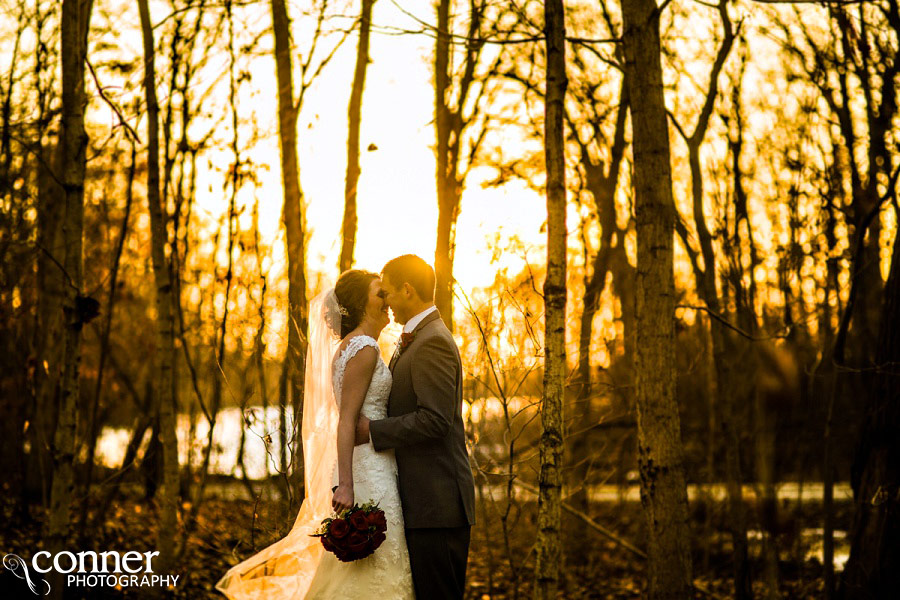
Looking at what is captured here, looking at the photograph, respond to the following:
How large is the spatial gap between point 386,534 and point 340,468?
35 cm

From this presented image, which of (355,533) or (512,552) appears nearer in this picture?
(355,533)

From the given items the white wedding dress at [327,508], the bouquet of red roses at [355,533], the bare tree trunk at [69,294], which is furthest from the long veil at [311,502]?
the bare tree trunk at [69,294]

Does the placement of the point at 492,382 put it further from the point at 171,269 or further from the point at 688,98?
the point at 688,98

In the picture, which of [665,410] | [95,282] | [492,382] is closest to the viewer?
[665,410]

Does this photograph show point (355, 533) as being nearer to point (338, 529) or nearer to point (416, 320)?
point (338, 529)

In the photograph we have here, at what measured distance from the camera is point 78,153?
5.06m

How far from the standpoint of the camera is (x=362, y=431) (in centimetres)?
364

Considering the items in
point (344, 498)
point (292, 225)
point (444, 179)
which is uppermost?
point (444, 179)

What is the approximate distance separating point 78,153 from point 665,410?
155 inches

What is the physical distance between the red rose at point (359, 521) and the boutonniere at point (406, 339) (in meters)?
0.77

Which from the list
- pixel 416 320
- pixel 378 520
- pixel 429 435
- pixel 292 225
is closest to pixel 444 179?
pixel 292 225

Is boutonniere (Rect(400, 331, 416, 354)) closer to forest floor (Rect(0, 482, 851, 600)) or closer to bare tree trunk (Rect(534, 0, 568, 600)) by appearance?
bare tree trunk (Rect(534, 0, 568, 600))

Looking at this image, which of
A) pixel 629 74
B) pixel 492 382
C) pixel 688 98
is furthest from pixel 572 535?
pixel 629 74

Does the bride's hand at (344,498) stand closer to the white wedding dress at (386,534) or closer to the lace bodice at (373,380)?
the white wedding dress at (386,534)
